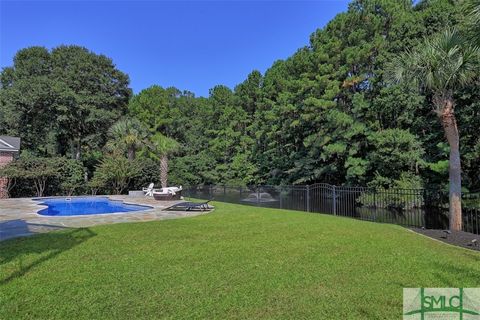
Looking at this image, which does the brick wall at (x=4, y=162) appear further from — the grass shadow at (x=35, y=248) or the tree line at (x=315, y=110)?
the grass shadow at (x=35, y=248)

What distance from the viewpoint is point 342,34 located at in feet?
68.0

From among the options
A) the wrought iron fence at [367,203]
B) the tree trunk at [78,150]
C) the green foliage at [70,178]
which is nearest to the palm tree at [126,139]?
the green foliage at [70,178]

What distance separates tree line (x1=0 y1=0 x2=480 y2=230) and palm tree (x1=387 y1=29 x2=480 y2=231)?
0.03 meters

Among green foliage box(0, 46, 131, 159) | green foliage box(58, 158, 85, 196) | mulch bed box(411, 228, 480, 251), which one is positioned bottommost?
mulch bed box(411, 228, 480, 251)

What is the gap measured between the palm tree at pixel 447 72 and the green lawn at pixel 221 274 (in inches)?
76.0

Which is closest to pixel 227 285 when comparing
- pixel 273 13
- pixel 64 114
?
pixel 273 13

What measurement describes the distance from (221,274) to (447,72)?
6.95 m

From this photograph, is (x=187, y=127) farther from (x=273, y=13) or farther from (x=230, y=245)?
(x=230, y=245)

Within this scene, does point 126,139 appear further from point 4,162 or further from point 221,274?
point 221,274

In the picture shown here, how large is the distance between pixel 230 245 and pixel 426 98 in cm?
1606

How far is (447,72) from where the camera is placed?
287 inches

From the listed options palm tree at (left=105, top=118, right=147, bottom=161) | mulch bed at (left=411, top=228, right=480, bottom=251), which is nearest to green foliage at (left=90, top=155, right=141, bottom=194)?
palm tree at (left=105, top=118, right=147, bottom=161)

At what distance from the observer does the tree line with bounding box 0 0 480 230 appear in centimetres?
1159

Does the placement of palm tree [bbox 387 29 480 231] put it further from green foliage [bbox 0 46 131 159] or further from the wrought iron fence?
green foliage [bbox 0 46 131 159]
